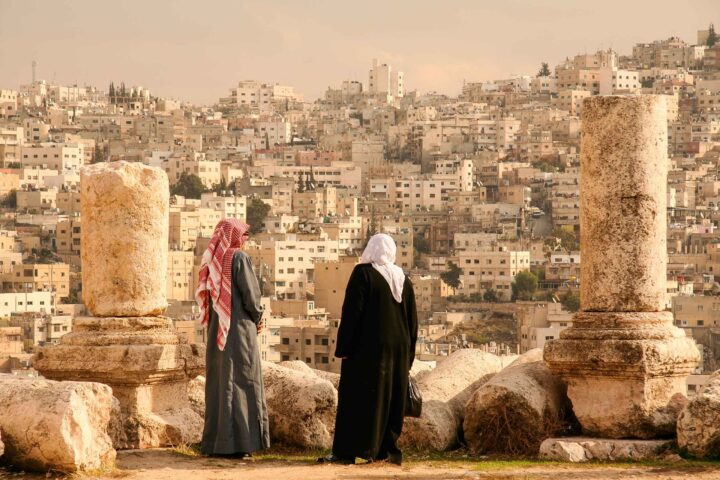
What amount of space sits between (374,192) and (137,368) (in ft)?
343

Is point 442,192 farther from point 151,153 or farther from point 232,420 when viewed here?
point 232,420

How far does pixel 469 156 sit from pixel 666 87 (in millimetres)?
18559

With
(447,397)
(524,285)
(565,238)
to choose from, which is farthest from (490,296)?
(447,397)

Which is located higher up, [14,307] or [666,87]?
[666,87]

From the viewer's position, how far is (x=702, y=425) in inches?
477

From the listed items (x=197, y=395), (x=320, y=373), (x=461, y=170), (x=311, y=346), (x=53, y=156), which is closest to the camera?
(x=197, y=395)

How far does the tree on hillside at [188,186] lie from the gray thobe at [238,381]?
98.4 metres

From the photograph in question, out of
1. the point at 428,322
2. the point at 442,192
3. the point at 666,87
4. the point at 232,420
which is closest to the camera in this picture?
the point at 232,420

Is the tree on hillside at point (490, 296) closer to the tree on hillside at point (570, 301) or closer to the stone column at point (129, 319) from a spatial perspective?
the tree on hillside at point (570, 301)

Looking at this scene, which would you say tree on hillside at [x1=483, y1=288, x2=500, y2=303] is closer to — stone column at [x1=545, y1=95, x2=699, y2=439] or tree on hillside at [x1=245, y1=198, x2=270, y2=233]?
tree on hillside at [x1=245, y1=198, x2=270, y2=233]

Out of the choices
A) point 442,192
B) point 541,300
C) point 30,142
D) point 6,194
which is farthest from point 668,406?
point 30,142

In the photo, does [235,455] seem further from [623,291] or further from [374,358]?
[623,291]

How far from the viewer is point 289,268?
87875mm

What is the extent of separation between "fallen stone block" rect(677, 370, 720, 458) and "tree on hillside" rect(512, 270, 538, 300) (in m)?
74.3
